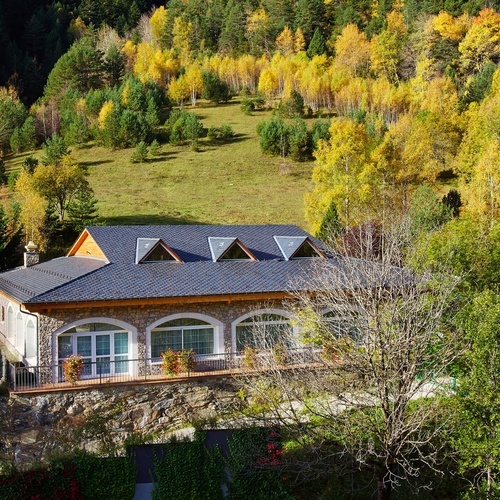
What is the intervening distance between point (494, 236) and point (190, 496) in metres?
11.8

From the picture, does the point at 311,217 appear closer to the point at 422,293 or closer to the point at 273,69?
the point at 422,293

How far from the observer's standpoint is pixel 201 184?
54094 mm

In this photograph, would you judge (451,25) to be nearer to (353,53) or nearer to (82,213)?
(353,53)

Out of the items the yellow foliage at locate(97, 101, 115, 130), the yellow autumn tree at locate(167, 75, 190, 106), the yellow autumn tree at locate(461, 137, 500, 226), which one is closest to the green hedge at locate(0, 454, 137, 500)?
the yellow autumn tree at locate(461, 137, 500, 226)

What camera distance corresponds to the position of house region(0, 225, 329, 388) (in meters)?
17.3

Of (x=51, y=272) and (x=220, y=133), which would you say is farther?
(x=220, y=133)

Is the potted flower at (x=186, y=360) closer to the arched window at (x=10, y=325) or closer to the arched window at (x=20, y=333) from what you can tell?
the arched window at (x=20, y=333)

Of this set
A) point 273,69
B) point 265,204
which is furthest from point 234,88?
point 265,204

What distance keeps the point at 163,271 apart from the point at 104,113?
166ft

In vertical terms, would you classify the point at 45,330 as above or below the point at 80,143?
below

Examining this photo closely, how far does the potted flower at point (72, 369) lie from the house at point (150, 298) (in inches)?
26.7

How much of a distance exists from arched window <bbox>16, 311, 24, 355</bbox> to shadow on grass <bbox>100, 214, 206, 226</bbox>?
2070 centimetres

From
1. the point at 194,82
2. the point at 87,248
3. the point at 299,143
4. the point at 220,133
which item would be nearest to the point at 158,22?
the point at 194,82

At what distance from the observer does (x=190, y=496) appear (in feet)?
45.8
